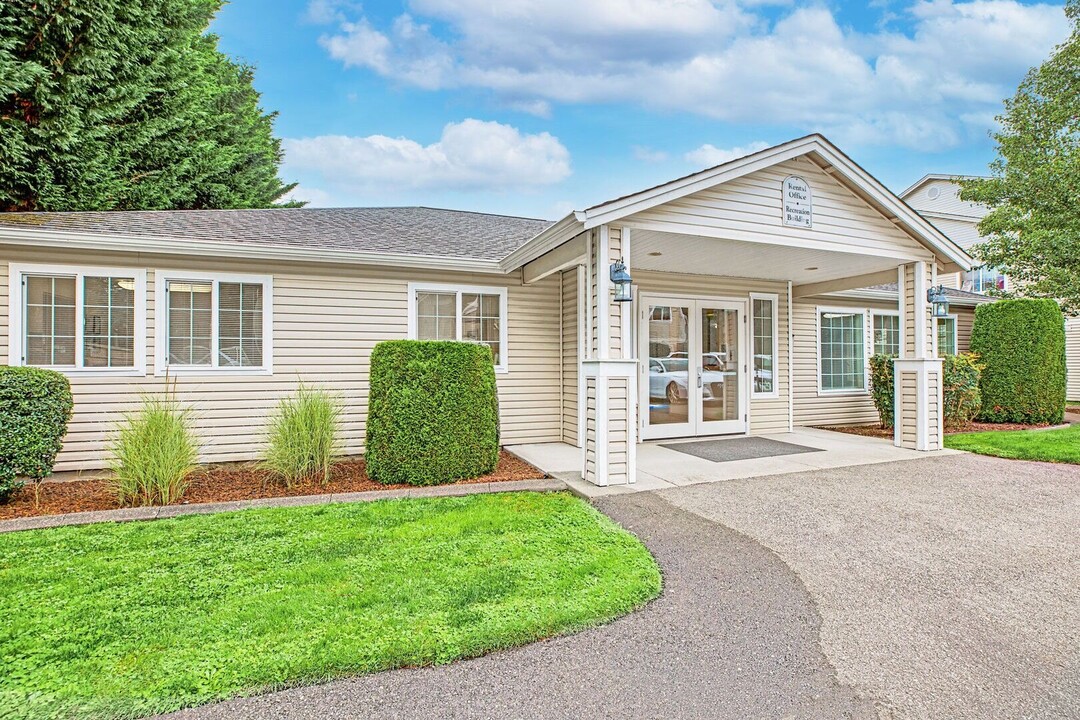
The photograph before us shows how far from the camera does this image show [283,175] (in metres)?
19.6

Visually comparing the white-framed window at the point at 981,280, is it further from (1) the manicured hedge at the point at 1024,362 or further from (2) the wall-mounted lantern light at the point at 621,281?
(2) the wall-mounted lantern light at the point at 621,281

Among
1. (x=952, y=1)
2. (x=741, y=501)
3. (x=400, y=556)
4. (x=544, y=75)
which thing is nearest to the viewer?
(x=400, y=556)

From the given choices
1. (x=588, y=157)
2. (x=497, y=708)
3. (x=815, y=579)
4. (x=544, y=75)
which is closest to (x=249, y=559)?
(x=497, y=708)

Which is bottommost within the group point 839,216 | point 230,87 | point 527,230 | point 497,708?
point 497,708

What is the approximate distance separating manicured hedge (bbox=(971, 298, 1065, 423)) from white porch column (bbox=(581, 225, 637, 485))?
8567 millimetres

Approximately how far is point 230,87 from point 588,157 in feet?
35.1

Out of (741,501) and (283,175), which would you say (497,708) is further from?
(283,175)

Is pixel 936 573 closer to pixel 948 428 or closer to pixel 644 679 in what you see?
pixel 644 679

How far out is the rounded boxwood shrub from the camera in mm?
4293

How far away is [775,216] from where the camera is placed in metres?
5.90

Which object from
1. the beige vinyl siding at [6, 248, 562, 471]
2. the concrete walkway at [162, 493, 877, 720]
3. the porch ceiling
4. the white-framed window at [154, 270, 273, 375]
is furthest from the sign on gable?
the white-framed window at [154, 270, 273, 375]

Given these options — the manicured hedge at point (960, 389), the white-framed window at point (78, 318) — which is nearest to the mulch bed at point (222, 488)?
the white-framed window at point (78, 318)

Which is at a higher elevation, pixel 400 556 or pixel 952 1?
pixel 952 1

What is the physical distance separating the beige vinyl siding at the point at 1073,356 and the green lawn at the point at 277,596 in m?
17.8
